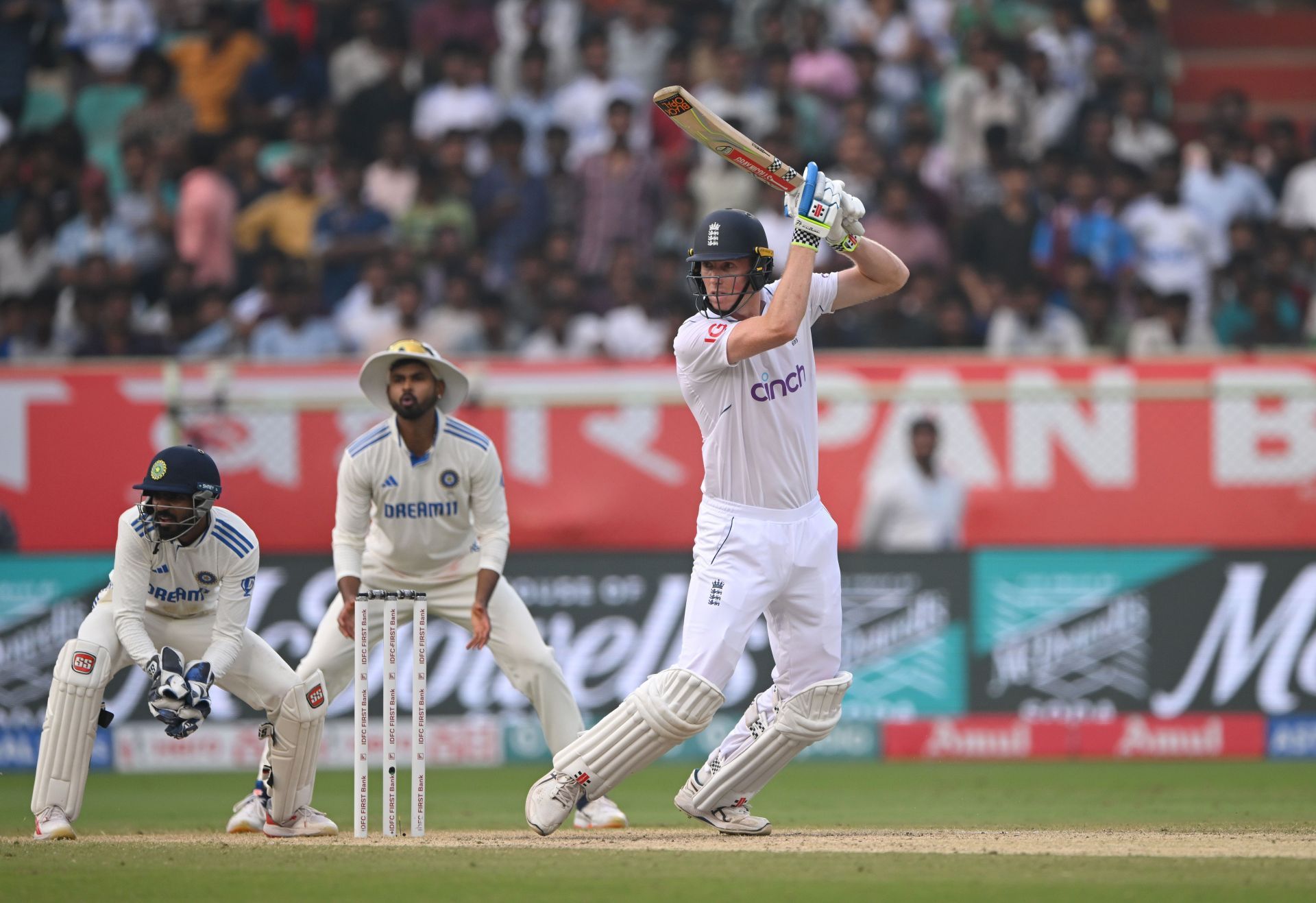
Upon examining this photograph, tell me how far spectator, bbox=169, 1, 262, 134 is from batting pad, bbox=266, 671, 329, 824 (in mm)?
10006

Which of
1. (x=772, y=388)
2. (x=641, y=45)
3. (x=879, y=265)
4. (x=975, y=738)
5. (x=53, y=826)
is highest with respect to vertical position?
(x=641, y=45)

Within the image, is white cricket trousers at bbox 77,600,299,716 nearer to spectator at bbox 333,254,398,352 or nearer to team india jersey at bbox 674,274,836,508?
team india jersey at bbox 674,274,836,508

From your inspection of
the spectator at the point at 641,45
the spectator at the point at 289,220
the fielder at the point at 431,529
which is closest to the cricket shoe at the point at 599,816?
the fielder at the point at 431,529

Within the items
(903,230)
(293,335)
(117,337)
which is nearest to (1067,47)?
(903,230)

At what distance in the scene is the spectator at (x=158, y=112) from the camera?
1655 centimetres

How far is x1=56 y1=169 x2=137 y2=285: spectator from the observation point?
618 inches

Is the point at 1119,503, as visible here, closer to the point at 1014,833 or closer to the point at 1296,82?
the point at 1014,833

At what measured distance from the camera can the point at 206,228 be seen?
15625 mm

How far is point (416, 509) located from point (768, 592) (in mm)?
2034

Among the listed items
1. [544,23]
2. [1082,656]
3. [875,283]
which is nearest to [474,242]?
[544,23]

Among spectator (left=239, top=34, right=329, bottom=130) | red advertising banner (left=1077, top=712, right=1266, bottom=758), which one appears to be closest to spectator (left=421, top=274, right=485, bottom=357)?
spectator (left=239, top=34, right=329, bottom=130)

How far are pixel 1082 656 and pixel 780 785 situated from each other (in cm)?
257

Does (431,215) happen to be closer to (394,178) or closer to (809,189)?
(394,178)

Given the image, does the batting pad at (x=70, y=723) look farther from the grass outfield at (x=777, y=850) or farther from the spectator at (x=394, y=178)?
the spectator at (x=394, y=178)
